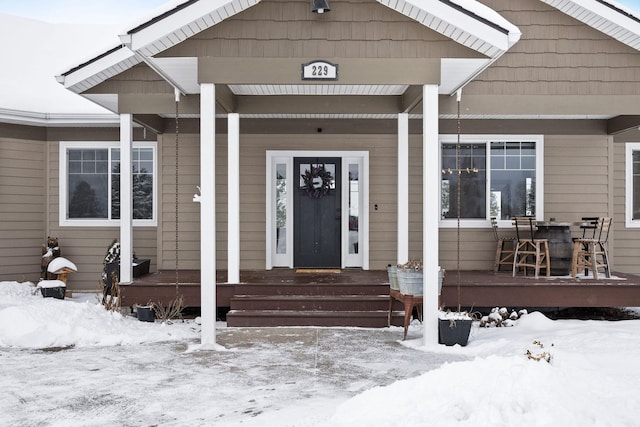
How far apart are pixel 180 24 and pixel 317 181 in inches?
169

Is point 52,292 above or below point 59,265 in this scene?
below

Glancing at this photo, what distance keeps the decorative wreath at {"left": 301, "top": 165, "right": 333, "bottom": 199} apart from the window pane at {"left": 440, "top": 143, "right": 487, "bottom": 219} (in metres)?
1.88

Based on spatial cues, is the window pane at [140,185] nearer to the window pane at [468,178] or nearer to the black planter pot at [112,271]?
the black planter pot at [112,271]

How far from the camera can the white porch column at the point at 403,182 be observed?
7.71 metres

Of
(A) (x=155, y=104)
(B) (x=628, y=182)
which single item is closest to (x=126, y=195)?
(A) (x=155, y=104)

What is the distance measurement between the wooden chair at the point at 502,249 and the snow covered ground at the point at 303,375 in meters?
2.01

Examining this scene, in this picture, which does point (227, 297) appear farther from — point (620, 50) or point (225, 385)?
point (620, 50)

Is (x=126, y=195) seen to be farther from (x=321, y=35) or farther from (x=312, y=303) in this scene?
(x=321, y=35)

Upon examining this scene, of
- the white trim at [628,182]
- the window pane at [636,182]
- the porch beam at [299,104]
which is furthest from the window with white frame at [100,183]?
the window pane at [636,182]

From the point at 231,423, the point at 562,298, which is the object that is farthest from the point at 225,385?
the point at 562,298

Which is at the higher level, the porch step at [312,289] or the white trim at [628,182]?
the white trim at [628,182]

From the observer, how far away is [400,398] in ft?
11.9

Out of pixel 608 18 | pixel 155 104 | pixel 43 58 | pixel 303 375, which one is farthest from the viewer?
pixel 43 58

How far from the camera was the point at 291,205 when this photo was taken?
9.45 metres
